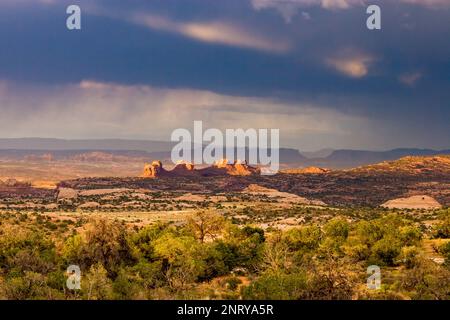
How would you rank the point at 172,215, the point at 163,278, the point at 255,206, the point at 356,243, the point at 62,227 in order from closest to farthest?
1. the point at 163,278
2. the point at 356,243
3. the point at 62,227
4. the point at 172,215
5. the point at 255,206

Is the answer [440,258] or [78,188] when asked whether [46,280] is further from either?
[78,188]

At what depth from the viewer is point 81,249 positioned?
4153 centimetres

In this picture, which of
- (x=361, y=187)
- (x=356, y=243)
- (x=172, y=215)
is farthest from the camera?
(x=361, y=187)

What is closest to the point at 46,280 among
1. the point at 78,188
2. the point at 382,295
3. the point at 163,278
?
the point at 163,278

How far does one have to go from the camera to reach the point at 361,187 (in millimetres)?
170625

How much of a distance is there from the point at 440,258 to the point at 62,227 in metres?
46.5

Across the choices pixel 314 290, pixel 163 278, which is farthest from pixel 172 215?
pixel 314 290

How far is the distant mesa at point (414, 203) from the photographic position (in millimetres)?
132750

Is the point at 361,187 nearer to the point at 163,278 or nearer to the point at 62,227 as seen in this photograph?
the point at 62,227

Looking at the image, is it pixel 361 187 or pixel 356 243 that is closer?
pixel 356 243

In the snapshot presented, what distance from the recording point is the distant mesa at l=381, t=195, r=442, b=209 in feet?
436

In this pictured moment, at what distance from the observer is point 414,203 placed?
454 ft

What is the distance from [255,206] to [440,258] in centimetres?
7768

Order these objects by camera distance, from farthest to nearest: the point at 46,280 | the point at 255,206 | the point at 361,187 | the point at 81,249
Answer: the point at 361,187, the point at 255,206, the point at 81,249, the point at 46,280
